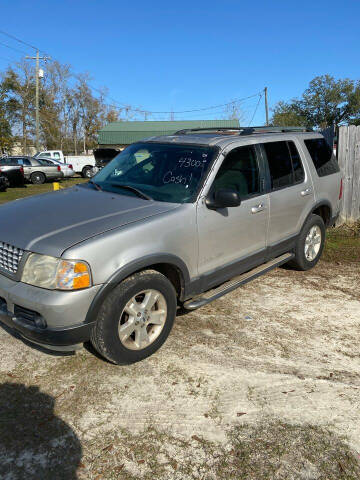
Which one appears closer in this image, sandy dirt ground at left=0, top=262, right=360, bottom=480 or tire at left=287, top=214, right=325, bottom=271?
sandy dirt ground at left=0, top=262, right=360, bottom=480

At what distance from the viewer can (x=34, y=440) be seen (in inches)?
97.0

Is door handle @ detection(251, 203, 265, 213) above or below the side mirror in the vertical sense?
below

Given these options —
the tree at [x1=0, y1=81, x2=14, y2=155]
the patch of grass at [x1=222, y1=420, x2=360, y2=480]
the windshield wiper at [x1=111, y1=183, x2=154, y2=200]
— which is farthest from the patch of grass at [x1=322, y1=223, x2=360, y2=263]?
the tree at [x1=0, y1=81, x2=14, y2=155]

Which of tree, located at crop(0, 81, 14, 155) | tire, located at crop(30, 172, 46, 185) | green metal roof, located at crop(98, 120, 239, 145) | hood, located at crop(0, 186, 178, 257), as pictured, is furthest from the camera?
tree, located at crop(0, 81, 14, 155)

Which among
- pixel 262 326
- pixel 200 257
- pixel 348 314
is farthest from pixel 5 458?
pixel 348 314

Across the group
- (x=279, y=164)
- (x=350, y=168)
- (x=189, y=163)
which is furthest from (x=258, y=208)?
(x=350, y=168)

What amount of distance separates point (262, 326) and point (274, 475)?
6.08 feet

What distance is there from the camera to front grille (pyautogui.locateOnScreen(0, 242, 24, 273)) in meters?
2.92

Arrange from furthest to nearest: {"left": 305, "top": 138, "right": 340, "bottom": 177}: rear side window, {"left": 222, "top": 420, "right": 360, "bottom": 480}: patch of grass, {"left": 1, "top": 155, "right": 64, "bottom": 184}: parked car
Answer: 1. {"left": 1, "top": 155, "right": 64, "bottom": 184}: parked car
2. {"left": 305, "top": 138, "right": 340, "bottom": 177}: rear side window
3. {"left": 222, "top": 420, "right": 360, "bottom": 480}: patch of grass

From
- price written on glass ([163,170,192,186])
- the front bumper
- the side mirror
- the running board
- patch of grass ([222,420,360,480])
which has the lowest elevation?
patch of grass ([222,420,360,480])

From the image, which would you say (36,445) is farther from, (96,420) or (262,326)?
(262,326)

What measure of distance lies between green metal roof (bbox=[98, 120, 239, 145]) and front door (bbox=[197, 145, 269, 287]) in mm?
31479

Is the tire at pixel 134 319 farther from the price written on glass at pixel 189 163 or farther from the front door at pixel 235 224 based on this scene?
the price written on glass at pixel 189 163

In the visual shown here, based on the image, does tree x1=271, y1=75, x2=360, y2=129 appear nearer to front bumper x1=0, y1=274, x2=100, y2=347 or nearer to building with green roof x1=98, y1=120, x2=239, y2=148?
building with green roof x1=98, y1=120, x2=239, y2=148
